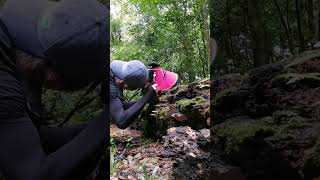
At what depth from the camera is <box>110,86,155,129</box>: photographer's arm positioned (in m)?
1.92

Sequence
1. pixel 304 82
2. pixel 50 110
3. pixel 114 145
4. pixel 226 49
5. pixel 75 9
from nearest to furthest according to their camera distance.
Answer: pixel 75 9 → pixel 50 110 → pixel 304 82 → pixel 114 145 → pixel 226 49

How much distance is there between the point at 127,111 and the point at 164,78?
0.93 feet

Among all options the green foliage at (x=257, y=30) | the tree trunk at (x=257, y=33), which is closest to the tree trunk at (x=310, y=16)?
the green foliage at (x=257, y=30)

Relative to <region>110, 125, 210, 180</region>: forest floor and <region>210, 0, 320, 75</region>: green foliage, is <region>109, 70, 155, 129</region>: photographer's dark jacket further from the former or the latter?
<region>210, 0, 320, 75</region>: green foliage

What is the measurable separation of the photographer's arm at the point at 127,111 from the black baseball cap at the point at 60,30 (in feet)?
1.42

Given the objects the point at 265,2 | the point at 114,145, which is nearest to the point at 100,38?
the point at 114,145

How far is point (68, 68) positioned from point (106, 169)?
53 centimetres

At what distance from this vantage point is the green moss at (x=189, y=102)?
7.37 ft

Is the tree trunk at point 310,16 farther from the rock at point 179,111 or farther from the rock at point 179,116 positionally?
the rock at point 179,116

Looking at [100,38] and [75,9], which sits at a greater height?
[75,9]

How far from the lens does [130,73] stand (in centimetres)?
198

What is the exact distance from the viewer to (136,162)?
2164 millimetres

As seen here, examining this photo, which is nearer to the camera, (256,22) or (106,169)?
(106,169)

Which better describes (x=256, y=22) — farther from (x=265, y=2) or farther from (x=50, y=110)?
(x=50, y=110)
